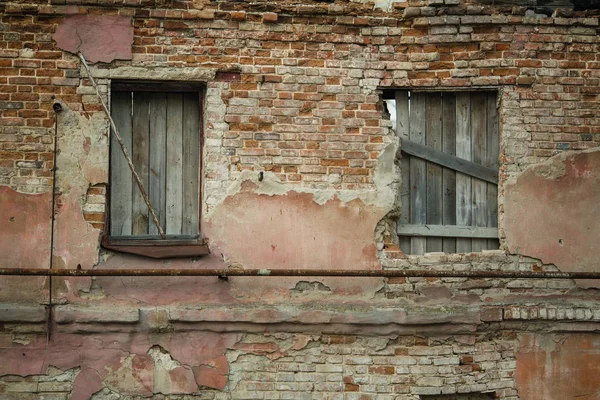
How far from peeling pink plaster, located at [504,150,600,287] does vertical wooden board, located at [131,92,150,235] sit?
2.96 meters

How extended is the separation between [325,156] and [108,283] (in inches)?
78.2

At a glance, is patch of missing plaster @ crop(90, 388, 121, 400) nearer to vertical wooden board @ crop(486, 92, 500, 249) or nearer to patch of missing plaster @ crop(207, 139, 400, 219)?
patch of missing plaster @ crop(207, 139, 400, 219)

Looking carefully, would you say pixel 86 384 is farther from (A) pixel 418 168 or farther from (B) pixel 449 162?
(B) pixel 449 162

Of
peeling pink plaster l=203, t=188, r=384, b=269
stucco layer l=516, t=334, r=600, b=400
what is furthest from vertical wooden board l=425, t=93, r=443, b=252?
stucco layer l=516, t=334, r=600, b=400

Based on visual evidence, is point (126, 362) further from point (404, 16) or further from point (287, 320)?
point (404, 16)

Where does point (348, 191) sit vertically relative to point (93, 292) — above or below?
above

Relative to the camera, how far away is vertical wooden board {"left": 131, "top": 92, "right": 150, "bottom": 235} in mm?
6543

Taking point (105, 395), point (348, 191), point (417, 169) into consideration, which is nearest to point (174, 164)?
point (348, 191)

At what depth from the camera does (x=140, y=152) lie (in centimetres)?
658

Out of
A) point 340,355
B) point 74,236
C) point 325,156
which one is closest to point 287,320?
point 340,355

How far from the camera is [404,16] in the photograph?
6.61 metres

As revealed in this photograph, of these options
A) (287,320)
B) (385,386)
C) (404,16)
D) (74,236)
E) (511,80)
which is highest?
(404,16)

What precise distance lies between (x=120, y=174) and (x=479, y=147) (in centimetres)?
300

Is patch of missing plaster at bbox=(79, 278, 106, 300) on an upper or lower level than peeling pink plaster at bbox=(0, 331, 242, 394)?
upper
